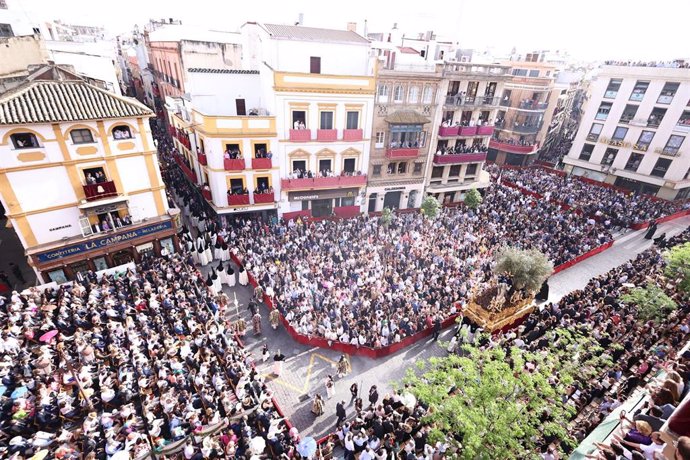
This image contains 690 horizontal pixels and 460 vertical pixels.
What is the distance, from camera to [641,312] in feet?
59.9

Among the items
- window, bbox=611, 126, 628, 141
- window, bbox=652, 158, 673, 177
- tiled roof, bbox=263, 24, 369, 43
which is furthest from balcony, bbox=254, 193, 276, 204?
window, bbox=652, 158, 673, 177

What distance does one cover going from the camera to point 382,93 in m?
29.4

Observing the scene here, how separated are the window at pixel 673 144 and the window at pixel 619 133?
4.41 metres

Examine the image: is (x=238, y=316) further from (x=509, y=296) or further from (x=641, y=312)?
(x=641, y=312)

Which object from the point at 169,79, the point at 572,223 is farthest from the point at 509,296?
the point at 169,79

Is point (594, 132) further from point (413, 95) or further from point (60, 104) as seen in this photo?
point (60, 104)

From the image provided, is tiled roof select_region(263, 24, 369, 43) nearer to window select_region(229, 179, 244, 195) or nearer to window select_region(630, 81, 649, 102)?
window select_region(229, 179, 244, 195)

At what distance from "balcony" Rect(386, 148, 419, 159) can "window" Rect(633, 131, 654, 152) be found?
29781mm

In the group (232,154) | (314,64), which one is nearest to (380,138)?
(314,64)

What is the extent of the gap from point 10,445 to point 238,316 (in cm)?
1067

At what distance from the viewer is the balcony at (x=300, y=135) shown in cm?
2752

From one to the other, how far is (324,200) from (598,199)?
30.6m

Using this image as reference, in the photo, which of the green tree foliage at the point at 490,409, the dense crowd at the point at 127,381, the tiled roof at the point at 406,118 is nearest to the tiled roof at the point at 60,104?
the dense crowd at the point at 127,381

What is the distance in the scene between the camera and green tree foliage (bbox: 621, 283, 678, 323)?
17719 mm
